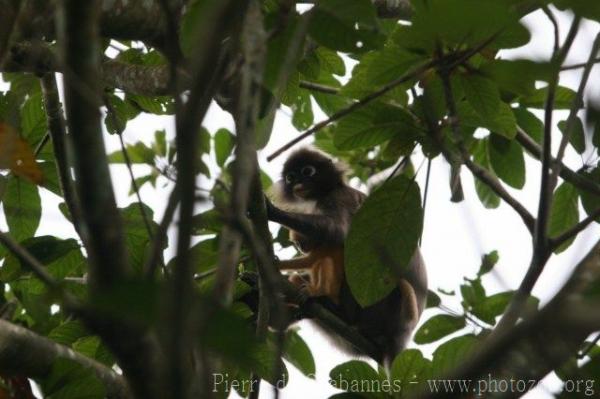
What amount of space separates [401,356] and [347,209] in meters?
4.08

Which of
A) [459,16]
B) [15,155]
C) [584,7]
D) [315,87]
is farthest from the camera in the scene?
[315,87]

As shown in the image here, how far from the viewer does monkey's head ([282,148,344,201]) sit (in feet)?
27.7

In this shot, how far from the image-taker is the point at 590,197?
446cm

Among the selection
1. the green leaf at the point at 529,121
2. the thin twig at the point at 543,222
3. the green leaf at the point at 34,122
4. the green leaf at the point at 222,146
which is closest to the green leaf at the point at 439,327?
the green leaf at the point at 529,121

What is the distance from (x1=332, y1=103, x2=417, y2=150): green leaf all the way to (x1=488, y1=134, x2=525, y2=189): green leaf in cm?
97

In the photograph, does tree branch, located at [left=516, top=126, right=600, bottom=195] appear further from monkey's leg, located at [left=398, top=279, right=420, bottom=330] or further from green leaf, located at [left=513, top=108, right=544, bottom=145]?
monkey's leg, located at [left=398, top=279, right=420, bottom=330]

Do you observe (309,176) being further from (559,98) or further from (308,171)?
(559,98)

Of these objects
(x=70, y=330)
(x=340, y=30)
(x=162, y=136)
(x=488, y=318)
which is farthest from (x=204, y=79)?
(x=162, y=136)

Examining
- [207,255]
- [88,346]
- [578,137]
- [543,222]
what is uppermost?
[578,137]

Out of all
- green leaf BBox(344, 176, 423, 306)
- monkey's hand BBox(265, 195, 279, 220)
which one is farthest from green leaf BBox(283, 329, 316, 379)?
green leaf BBox(344, 176, 423, 306)

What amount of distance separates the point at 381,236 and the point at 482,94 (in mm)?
750

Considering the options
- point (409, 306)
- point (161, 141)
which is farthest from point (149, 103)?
point (409, 306)

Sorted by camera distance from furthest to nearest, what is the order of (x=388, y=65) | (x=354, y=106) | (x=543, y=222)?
1. (x=388, y=65)
2. (x=543, y=222)
3. (x=354, y=106)

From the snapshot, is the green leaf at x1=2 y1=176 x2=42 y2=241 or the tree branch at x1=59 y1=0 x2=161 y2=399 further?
the green leaf at x1=2 y1=176 x2=42 y2=241
